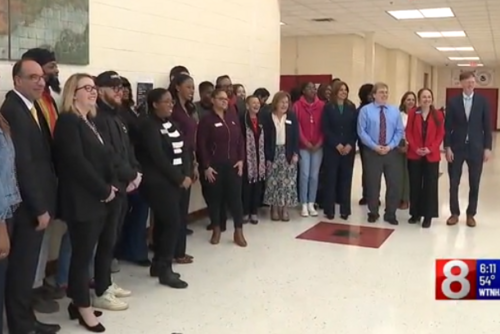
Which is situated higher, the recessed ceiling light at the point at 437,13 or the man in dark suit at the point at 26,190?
the recessed ceiling light at the point at 437,13

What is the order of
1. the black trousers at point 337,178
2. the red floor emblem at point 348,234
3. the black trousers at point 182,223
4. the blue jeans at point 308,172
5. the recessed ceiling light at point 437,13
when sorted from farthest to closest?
the recessed ceiling light at point 437,13
the blue jeans at point 308,172
the black trousers at point 337,178
the red floor emblem at point 348,234
the black trousers at point 182,223

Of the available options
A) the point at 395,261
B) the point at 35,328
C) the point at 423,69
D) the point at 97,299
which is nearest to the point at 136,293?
the point at 97,299

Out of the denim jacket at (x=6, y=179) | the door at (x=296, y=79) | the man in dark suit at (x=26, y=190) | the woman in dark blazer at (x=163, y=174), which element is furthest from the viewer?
the door at (x=296, y=79)

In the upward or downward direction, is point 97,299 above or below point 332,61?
below

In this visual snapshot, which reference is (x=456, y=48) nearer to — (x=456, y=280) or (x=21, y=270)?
(x=456, y=280)

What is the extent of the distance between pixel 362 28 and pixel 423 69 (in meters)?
10.7

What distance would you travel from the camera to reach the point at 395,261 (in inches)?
180

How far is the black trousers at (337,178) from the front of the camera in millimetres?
5949

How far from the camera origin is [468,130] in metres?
5.49

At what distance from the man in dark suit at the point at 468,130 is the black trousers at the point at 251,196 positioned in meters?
1.96

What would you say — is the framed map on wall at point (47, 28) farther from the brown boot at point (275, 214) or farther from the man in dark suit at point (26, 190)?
the brown boot at point (275, 214)

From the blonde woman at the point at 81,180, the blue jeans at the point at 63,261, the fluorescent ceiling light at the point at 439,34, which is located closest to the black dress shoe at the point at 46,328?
the blonde woman at the point at 81,180

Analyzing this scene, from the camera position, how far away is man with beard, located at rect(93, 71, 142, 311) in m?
3.30

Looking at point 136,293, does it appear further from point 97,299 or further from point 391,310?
point 391,310
